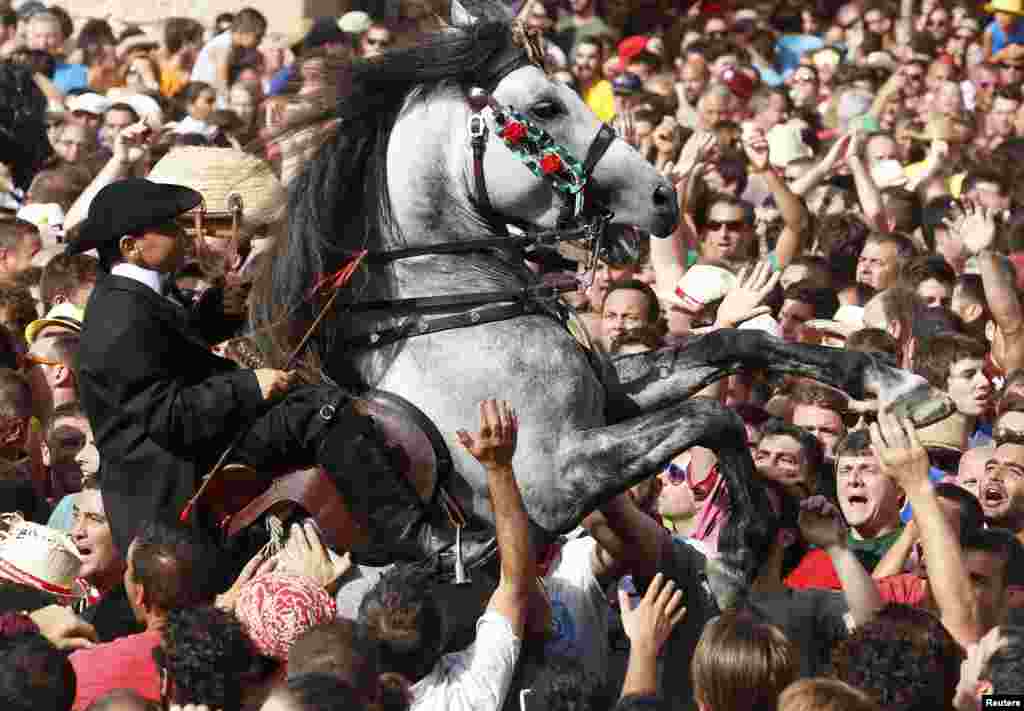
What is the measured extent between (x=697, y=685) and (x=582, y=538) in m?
2.14

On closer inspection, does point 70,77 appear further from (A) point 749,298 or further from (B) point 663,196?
(B) point 663,196

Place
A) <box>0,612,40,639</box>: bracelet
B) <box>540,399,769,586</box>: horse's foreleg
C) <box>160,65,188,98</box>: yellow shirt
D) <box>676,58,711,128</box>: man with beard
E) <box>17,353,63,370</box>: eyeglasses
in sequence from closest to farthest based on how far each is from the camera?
1. <box>0,612,40,639</box>: bracelet
2. <box>540,399,769,586</box>: horse's foreleg
3. <box>17,353,63,370</box>: eyeglasses
4. <box>676,58,711,128</box>: man with beard
5. <box>160,65,188,98</box>: yellow shirt

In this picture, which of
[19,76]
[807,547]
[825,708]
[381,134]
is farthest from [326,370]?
[19,76]

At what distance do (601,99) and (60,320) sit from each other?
6818mm

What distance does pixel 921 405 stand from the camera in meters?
6.18

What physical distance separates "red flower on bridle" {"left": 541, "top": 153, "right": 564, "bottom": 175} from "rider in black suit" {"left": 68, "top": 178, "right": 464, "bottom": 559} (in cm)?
99

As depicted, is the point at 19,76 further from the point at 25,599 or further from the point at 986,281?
the point at 25,599

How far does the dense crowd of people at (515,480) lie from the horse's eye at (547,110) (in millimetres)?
306

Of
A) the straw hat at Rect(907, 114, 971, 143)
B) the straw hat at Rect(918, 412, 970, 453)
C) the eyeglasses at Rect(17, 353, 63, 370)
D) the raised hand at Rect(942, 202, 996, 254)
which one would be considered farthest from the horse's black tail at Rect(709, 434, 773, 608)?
the straw hat at Rect(907, 114, 971, 143)

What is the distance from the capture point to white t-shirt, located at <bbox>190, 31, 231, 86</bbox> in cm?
1555

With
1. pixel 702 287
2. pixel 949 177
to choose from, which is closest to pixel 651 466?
pixel 702 287

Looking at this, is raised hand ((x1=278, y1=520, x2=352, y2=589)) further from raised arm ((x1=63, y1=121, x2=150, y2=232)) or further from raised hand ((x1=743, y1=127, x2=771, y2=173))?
raised hand ((x1=743, y1=127, x2=771, y2=173))

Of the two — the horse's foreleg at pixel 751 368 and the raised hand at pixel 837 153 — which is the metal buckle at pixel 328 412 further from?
the raised hand at pixel 837 153

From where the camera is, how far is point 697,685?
14.7ft
